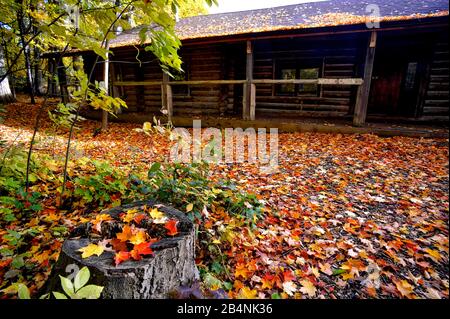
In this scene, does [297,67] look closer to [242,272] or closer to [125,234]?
[242,272]

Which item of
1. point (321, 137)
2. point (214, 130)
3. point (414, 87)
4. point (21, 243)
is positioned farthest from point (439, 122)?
point (21, 243)

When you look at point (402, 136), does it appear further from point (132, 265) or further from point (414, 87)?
point (132, 265)

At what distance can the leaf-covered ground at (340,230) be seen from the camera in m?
2.28

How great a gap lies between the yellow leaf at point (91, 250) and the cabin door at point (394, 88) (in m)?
12.3

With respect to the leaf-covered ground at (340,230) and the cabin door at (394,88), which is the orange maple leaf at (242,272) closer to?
the leaf-covered ground at (340,230)

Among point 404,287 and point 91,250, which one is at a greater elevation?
point 91,250

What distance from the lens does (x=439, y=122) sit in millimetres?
9172

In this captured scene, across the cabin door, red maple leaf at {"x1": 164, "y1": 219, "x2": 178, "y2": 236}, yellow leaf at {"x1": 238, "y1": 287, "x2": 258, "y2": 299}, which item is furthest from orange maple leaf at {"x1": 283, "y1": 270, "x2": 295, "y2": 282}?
the cabin door

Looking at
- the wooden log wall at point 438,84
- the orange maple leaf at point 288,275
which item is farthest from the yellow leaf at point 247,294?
the wooden log wall at point 438,84

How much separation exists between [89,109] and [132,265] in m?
15.3

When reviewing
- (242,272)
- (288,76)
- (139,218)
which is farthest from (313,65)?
(139,218)

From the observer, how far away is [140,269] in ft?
5.19

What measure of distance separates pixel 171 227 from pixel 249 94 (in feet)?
26.2

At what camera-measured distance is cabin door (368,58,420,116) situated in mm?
10258
